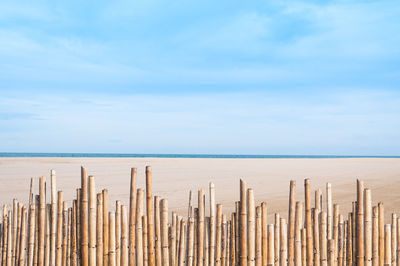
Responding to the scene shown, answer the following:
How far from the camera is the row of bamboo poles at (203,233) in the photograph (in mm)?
2816

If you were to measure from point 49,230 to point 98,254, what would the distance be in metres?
0.60

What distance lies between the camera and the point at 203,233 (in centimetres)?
293

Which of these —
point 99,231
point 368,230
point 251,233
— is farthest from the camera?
point 368,230

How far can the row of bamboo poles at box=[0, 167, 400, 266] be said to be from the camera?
2.82 meters

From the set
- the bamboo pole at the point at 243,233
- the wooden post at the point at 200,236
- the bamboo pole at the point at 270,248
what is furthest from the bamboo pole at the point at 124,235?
the bamboo pole at the point at 270,248

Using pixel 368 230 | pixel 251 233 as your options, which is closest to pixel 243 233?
pixel 251 233

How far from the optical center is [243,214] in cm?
274

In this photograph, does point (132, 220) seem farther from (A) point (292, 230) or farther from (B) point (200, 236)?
(A) point (292, 230)

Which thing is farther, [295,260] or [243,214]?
[295,260]

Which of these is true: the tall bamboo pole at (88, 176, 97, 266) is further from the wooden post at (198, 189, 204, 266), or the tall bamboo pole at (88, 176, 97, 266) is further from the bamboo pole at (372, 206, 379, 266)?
the bamboo pole at (372, 206, 379, 266)

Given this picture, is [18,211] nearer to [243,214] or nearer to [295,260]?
[243,214]

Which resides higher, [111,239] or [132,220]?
[132,220]

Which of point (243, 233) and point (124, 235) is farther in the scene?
point (124, 235)

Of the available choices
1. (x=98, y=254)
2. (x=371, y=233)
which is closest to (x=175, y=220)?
(x=98, y=254)
